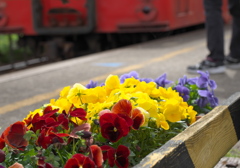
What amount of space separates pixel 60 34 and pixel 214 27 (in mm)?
3539

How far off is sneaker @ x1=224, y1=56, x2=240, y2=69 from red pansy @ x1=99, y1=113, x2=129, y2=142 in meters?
3.87

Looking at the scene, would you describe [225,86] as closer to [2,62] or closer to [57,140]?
[57,140]

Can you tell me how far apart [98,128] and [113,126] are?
0.15 metres

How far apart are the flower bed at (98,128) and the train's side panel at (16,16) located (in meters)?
6.10

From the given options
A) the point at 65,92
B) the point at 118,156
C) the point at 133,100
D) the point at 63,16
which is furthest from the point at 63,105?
the point at 63,16

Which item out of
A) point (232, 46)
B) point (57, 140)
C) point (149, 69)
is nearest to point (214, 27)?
point (232, 46)

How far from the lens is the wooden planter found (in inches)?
71.7

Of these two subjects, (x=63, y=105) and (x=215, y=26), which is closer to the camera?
(x=63, y=105)

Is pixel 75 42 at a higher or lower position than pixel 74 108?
lower

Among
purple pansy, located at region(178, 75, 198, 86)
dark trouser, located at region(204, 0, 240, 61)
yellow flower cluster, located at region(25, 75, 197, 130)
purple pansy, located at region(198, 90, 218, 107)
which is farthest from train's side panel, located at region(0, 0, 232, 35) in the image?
yellow flower cluster, located at region(25, 75, 197, 130)

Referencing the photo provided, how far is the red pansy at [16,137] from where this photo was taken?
1887 mm

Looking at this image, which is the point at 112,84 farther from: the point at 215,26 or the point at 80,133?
the point at 215,26

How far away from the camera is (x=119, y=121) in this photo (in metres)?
1.92

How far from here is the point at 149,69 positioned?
5.72 m
